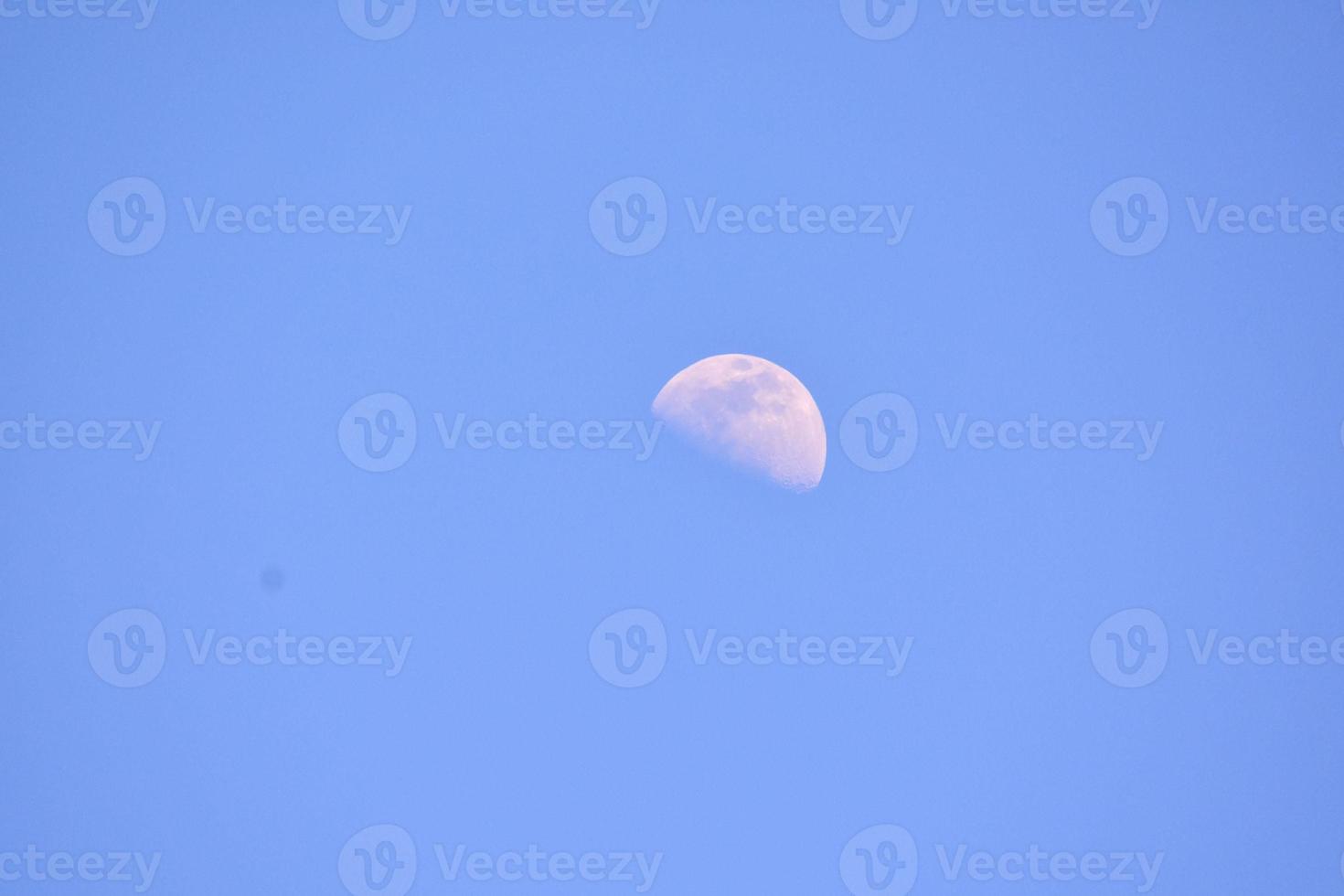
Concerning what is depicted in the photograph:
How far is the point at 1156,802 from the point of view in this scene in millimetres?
4719

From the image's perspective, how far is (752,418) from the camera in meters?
4.70

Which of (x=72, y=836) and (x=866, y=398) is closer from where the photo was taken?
(x=72, y=836)

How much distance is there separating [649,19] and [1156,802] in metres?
3.57

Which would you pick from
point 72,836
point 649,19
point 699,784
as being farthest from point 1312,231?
point 72,836

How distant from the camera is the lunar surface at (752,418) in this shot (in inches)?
185

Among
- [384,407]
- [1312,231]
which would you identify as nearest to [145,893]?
[384,407]

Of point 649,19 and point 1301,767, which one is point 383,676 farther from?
point 1301,767

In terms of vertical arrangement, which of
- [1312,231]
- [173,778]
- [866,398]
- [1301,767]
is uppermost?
[1312,231]

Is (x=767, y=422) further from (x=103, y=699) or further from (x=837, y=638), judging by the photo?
(x=103, y=699)

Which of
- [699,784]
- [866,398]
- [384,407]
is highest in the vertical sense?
[866,398]

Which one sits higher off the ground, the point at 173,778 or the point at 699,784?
the point at 699,784

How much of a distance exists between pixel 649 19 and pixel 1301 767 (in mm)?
3815

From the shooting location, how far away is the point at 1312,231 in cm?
478

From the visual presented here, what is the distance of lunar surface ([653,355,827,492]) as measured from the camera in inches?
185
